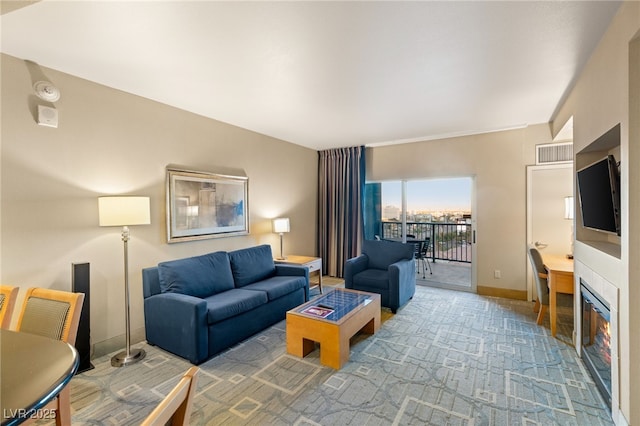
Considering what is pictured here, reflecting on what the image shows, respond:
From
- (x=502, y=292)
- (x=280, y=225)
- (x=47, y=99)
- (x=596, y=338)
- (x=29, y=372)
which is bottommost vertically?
(x=502, y=292)

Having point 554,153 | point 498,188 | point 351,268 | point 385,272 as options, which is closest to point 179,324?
point 351,268

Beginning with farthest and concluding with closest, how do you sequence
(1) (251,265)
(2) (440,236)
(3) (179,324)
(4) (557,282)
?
(2) (440,236)
(1) (251,265)
(4) (557,282)
(3) (179,324)

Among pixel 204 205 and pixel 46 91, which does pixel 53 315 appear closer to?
pixel 46 91

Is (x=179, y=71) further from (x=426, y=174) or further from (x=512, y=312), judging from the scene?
(x=512, y=312)

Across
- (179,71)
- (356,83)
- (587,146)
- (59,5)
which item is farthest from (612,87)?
(59,5)

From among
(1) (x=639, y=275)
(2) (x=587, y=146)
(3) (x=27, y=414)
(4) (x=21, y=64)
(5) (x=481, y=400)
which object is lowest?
(5) (x=481, y=400)

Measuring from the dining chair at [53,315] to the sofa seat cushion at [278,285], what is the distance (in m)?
1.93

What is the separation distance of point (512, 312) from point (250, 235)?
3.76 meters

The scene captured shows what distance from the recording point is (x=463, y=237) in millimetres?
5574

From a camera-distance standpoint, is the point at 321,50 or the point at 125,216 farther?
the point at 125,216

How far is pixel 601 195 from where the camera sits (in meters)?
2.21

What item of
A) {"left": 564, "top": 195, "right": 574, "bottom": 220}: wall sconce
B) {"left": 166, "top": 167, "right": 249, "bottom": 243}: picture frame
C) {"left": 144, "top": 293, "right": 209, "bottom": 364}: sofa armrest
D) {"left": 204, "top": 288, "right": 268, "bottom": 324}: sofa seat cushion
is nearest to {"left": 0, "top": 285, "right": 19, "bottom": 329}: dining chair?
{"left": 144, "top": 293, "right": 209, "bottom": 364}: sofa armrest

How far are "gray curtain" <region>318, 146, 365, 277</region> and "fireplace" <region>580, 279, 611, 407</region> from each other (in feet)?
11.2

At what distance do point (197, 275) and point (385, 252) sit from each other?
2.74m
